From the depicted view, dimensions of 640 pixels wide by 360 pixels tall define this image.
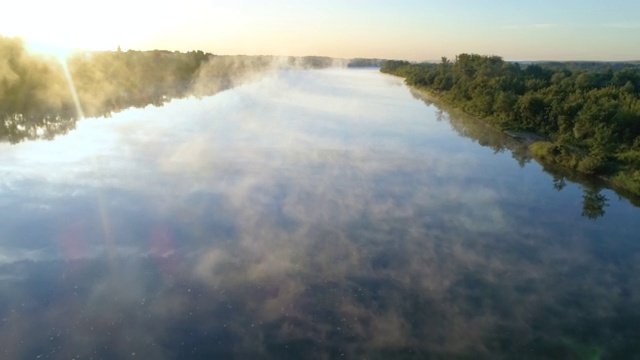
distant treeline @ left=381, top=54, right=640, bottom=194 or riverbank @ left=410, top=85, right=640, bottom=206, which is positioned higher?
distant treeline @ left=381, top=54, right=640, bottom=194

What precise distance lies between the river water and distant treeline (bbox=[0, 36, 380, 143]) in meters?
10.4

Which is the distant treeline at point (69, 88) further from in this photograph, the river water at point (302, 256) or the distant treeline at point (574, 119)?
the distant treeline at point (574, 119)

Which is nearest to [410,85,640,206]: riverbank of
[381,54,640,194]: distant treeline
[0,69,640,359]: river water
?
[381,54,640,194]: distant treeline

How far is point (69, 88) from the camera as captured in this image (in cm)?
6328

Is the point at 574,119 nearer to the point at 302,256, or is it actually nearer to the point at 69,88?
the point at 302,256

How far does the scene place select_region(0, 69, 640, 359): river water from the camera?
52.2 feet

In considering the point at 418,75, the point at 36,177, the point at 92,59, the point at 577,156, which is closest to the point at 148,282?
the point at 36,177

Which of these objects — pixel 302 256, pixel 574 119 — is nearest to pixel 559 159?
pixel 574 119

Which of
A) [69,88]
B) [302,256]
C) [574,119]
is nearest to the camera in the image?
[302,256]

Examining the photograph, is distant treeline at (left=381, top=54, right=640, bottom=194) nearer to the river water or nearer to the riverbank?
the riverbank

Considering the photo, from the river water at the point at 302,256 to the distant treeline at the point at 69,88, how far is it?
1043cm

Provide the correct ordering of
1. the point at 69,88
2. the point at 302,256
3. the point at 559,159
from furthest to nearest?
the point at 69,88, the point at 559,159, the point at 302,256

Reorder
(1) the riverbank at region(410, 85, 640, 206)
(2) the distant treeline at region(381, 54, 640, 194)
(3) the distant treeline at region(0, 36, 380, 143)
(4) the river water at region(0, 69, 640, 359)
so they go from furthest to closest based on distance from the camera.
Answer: (3) the distant treeline at region(0, 36, 380, 143), (2) the distant treeline at region(381, 54, 640, 194), (1) the riverbank at region(410, 85, 640, 206), (4) the river water at region(0, 69, 640, 359)

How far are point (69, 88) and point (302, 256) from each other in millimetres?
56320
